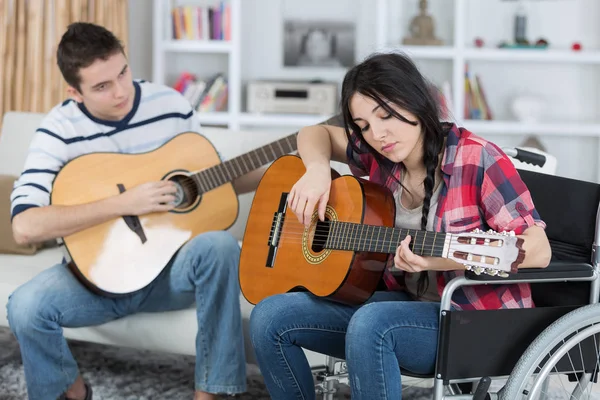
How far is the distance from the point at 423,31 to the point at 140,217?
307 cm

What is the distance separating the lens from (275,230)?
1869 mm

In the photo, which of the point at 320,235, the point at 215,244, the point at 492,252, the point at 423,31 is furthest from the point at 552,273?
the point at 423,31

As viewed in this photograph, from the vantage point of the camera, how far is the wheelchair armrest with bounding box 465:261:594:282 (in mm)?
1483

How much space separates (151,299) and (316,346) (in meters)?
0.67

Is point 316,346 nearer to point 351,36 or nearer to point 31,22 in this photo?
point 31,22

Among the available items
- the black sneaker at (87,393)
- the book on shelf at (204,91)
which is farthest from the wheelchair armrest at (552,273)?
the book on shelf at (204,91)

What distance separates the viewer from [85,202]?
7.39 feet

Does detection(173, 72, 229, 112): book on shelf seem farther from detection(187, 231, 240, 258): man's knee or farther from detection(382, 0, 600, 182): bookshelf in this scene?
detection(187, 231, 240, 258): man's knee

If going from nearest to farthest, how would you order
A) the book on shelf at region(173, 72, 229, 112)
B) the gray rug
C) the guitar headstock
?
the guitar headstock, the gray rug, the book on shelf at region(173, 72, 229, 112)

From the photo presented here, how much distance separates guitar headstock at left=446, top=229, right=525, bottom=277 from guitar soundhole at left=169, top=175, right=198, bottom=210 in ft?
3.53

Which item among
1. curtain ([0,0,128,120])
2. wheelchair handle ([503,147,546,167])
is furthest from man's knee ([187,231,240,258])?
curtain ([0,0,128,120])

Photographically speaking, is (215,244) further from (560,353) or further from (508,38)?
(508,38)

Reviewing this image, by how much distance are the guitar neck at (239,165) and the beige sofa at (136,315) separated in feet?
0.71

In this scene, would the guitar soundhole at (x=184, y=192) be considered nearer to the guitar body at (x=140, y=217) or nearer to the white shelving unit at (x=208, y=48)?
the guitar body at (x=140, y=217)
